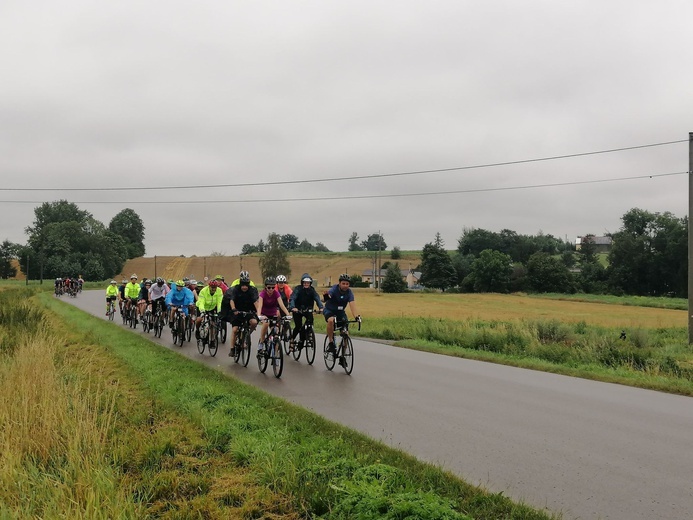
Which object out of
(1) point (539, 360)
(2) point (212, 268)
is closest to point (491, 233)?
(2) point (212, 268)

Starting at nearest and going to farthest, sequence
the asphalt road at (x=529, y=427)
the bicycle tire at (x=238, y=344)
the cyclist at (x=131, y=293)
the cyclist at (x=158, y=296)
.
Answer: the asphalt road at (x=529, y=427) → the bicycle tire at (x=238, y=344) → the cyclist at (x=158, y=296) → the cyclist at (x=131, y=293)

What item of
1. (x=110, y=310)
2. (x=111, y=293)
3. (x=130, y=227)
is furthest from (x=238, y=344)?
(x=130, y=227)

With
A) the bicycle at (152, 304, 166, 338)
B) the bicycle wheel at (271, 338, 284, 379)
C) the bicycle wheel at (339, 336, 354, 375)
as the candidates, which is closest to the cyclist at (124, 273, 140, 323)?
the bicycle at (152, 304, 166, 338)

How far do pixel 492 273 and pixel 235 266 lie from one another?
1898 inches

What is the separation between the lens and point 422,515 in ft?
14.1

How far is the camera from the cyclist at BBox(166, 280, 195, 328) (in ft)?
62.0

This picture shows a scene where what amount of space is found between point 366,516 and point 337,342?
351 inches

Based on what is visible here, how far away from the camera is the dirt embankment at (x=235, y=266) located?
115 meters

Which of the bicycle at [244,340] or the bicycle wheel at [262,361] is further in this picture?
the bicycle at [244,340]

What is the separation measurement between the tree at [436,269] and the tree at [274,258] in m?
23.8

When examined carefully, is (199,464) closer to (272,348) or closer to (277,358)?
(277,358)

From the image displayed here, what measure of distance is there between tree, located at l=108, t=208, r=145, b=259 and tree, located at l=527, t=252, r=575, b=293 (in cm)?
9887

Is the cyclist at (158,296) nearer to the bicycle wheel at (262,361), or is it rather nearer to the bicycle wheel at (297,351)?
the bicycle wheel at (297,351)

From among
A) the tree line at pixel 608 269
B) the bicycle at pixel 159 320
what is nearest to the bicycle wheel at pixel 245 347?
the bicycle at pixel 159 320
